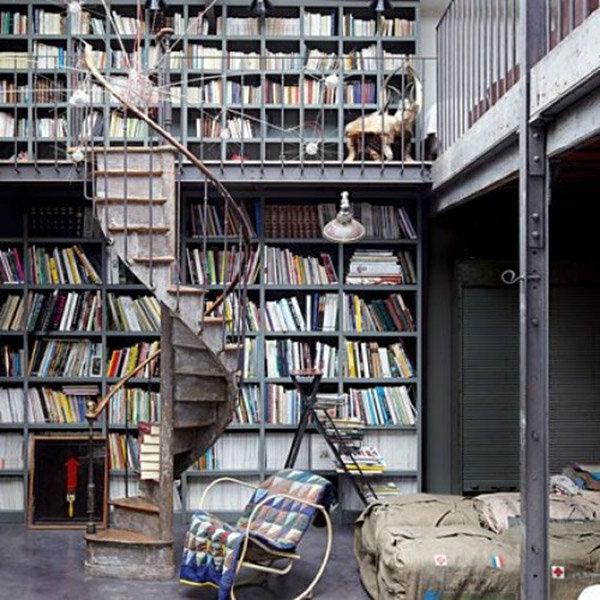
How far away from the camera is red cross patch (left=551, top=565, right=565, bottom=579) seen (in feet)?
15.5

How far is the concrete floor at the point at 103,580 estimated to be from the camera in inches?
218

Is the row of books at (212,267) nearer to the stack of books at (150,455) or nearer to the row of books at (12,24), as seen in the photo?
the stack of books at (150,455)

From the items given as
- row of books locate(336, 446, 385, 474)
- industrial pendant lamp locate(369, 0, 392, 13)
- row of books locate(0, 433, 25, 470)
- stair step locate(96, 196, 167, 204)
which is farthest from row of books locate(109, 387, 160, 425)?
industrial pendant lamp locate(369, 0, 392, 13)

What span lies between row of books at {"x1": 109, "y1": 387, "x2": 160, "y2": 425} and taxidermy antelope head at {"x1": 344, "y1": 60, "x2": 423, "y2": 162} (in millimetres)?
2243

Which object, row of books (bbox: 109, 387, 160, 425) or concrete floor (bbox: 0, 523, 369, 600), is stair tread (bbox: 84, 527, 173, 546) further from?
row of books (bbox: 109, 387, 160, 425)

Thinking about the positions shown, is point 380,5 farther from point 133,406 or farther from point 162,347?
point 133,406

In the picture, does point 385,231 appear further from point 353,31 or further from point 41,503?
point 41,503

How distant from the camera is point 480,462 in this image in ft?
24.7

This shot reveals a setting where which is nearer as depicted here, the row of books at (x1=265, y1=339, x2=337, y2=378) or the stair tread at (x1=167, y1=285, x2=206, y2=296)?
the stair tread at (x1=167, y1=285, x2=206, y2=296)

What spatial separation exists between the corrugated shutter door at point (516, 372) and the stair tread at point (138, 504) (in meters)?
2.59

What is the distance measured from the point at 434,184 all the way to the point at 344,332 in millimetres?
1292

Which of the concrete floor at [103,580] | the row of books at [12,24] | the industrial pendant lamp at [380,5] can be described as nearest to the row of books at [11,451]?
the concrete floor at [103,580]

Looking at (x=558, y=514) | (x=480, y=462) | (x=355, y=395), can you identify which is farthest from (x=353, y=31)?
(x=558, y=514)

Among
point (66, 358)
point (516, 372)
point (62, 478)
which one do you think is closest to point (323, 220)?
point (516, 372)
